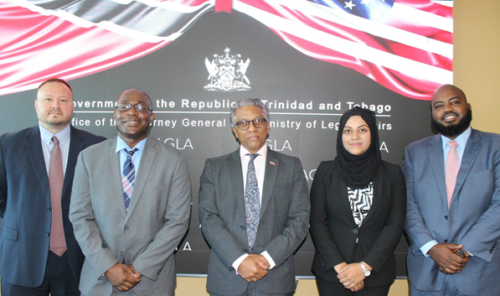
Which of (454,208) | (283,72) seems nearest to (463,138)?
(454,208)

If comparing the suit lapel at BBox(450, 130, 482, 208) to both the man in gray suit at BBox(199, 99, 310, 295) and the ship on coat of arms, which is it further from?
the ship on coat of arms

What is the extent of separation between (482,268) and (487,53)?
2326 mm

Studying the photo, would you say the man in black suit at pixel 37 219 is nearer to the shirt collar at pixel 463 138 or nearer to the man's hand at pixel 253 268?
the man's hand at pixel 253 268

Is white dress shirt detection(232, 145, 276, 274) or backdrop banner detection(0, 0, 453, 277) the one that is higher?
backdrop banner detection(0, 0, 453, 277)

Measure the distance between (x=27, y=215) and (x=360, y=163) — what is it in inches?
95.1

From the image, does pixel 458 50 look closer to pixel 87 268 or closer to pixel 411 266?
pixel 411 266

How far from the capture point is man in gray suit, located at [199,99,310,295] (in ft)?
6.63

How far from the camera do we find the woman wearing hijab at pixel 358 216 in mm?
2053

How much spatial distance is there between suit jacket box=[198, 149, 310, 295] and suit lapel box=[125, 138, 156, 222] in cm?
39

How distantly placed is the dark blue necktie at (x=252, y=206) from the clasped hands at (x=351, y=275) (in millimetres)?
590

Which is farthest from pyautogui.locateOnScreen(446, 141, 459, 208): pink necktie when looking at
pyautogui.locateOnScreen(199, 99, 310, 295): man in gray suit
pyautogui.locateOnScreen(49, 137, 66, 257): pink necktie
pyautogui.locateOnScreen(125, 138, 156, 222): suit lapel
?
pyautogui.locateOnScreen(49, 137, 66, 257): pink necktie

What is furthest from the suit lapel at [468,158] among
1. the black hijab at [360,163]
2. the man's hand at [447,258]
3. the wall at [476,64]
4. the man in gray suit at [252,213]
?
the wall at [476,64]

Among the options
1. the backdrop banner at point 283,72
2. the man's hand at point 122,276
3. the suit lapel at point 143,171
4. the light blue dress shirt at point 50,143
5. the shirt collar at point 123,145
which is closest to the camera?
the man's hand at point 122,276

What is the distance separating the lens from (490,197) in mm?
2172
